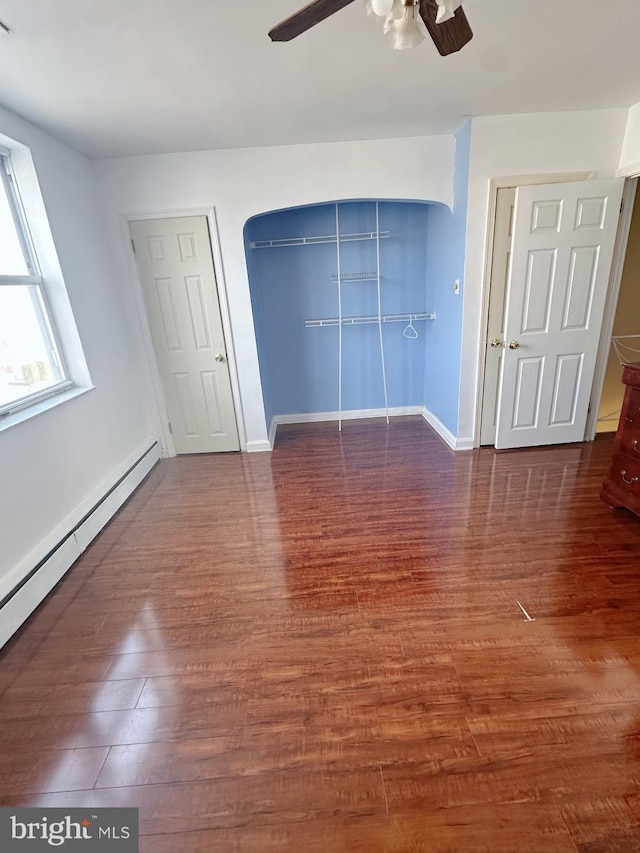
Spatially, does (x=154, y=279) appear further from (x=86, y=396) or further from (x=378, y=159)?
(x=378, y=159)

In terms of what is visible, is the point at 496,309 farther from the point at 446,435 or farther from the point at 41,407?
the point at 41,407

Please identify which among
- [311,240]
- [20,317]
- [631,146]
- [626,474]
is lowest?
[626,474]

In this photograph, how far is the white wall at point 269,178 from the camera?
3045 millimetres

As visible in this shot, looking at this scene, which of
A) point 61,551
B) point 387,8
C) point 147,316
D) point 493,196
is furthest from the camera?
point 147,316

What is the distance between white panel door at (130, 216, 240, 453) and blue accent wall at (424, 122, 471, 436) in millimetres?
2068

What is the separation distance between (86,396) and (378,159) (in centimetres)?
286

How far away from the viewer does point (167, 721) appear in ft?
4.72

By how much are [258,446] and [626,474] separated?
9.50 ft

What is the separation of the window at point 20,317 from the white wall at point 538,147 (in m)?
3.11

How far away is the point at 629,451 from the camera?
2.32 metres

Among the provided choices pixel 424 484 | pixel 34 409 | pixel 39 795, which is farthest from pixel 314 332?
pixel 39 795

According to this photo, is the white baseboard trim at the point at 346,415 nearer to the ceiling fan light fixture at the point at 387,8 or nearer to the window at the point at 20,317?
the window at the point at 20,317

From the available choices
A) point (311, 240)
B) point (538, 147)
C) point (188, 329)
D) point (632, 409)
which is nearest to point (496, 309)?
point (538, 147)

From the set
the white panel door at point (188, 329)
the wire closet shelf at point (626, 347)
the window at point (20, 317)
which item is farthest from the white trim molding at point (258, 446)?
the wire closet shelf at point (626, 347)
